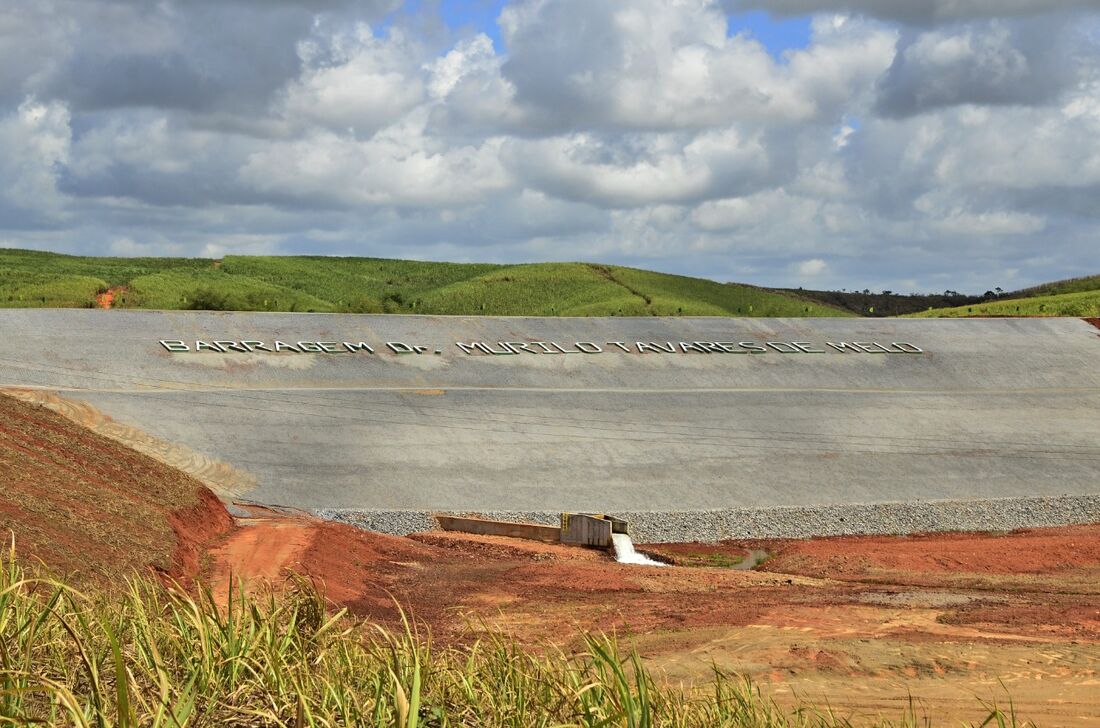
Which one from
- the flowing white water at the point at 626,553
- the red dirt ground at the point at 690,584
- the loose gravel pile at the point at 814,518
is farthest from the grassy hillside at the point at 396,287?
the red dirt ground at the point at 690,584

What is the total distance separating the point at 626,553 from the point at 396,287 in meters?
105

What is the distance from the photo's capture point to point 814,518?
33.8 meters

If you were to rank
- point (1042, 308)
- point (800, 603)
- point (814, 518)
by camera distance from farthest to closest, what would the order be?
point (1042, 308) < point (814, 518) < point (800, 603)

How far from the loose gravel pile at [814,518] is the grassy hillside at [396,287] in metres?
45.8

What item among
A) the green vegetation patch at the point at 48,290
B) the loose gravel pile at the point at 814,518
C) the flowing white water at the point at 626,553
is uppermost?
the green vegetation patch at the point at 48,290

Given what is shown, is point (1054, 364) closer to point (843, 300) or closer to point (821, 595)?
point (821, 595)

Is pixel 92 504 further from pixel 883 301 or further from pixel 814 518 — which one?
pixel 883 301

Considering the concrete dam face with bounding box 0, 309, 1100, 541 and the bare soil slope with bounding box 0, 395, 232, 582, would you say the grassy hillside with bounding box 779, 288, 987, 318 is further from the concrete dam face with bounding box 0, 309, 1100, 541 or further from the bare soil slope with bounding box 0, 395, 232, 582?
the bare soil slope with bounding box 0, 395, 232, 582

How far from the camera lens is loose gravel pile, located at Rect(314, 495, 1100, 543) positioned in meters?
31.9

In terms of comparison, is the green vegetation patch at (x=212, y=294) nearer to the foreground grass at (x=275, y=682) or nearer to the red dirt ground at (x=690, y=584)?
the red dirt ground at (x=690, y=584)

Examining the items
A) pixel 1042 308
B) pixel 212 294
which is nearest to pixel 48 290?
pixel 212 294

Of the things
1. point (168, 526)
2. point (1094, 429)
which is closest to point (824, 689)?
point (168, 526)

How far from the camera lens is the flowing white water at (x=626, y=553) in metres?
28.9

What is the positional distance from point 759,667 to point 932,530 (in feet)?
63.7
